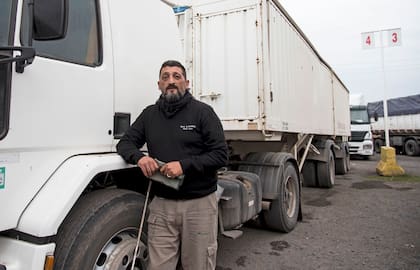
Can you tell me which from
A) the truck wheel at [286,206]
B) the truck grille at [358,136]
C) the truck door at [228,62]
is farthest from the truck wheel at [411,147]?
the truck door at [228,62]

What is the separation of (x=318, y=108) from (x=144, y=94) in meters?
5.92

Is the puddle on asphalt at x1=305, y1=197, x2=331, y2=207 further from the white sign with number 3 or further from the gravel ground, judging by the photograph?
the white sign with number 3

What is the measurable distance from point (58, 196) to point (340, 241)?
3.92 metres

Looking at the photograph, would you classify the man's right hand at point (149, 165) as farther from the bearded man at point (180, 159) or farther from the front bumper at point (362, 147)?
the front bumper at point (362, 147)

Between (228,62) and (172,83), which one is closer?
Result: (172,83)

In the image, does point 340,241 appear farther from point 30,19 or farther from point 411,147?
point 411,147

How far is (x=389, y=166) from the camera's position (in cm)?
1112

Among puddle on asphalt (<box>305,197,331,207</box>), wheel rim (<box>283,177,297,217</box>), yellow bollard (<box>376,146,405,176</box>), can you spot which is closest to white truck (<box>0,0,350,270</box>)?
wheel rim (<box>283,177,297,217</box>)

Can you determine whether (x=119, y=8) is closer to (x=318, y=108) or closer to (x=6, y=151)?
(x=6, y=151)

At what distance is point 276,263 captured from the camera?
12.6 feet

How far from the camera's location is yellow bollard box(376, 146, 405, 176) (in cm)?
1102

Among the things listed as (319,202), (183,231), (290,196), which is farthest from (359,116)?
(183,231)

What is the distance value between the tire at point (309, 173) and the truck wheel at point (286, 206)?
3.58m

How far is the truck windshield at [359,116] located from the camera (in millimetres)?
16484
